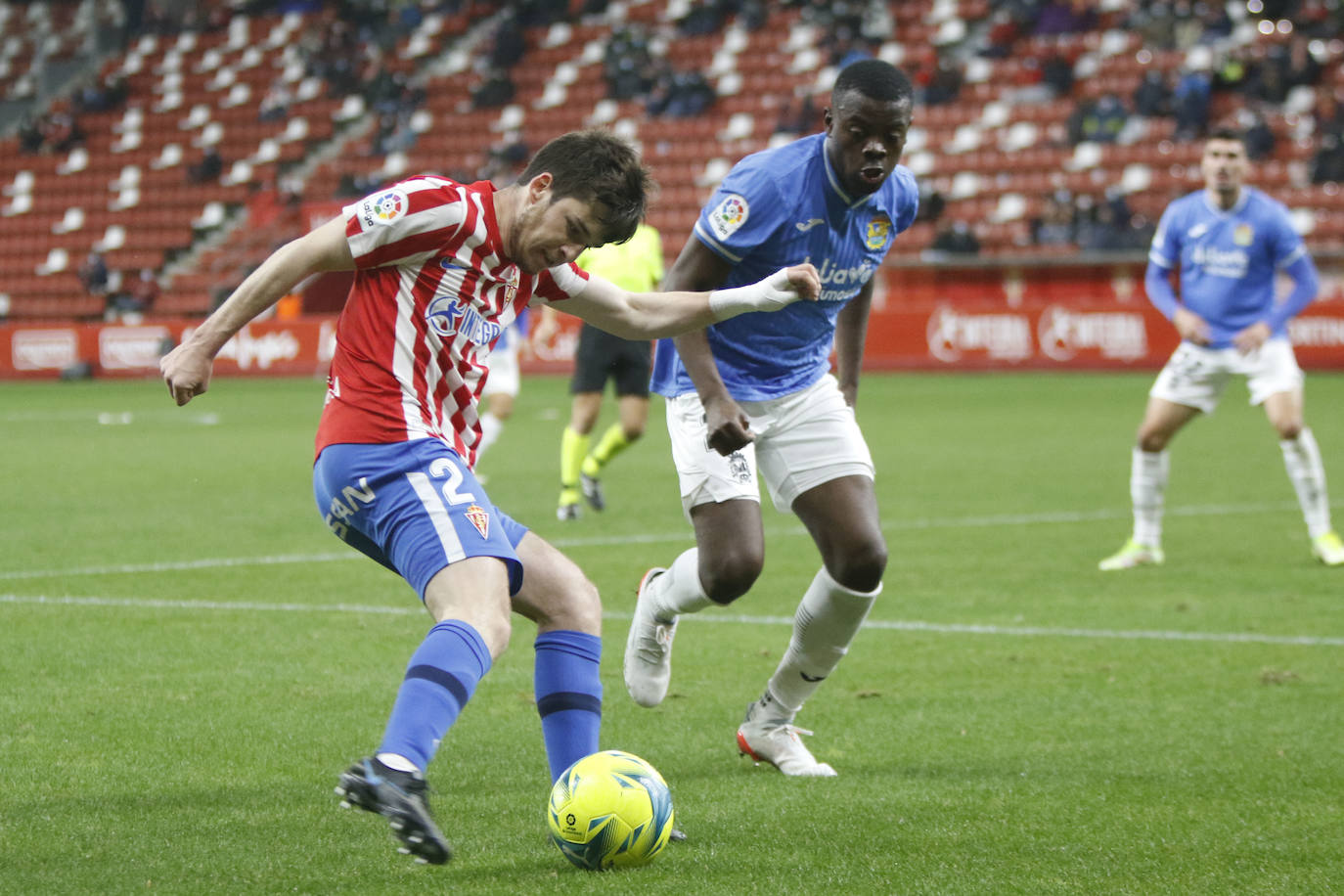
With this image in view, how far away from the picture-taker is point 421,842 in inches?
126

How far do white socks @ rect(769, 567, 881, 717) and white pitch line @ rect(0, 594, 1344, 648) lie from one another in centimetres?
195

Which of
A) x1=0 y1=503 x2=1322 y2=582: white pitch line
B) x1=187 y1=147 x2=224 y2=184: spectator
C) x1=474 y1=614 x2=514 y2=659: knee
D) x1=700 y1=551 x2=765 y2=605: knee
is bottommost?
x1=0 y1=503 x2=1322 y2=582: white pitch line

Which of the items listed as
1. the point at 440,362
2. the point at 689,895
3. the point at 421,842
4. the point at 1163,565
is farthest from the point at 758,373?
the point at 1163,565

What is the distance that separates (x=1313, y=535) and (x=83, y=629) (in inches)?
255

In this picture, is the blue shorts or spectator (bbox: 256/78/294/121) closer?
the blue shorts

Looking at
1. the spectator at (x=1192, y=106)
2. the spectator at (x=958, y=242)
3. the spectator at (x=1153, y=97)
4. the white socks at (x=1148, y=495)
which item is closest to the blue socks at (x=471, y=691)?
the white socks at (x=1148, y=495)

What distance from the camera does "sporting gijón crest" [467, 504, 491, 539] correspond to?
3.75 m

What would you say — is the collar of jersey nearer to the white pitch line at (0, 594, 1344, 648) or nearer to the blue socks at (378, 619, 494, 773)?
the white pitch line at (0, 594, 1344, 648)

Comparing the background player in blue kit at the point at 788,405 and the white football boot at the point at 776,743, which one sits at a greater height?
the background player in blue kit at the point at 788,405

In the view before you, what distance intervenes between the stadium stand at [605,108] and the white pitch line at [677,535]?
15617 mm

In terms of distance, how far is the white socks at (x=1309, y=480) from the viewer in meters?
9.34

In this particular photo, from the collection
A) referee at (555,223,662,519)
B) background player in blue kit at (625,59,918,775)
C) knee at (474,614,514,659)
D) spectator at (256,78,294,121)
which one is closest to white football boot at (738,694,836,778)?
background player in blue kit at (625,59,918,775)

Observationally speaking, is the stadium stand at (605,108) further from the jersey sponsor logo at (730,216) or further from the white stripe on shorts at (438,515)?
the white stripe on shorts at (438,515)

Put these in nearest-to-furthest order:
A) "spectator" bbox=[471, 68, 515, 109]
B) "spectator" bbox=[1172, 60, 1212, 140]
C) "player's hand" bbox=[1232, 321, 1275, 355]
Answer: "player's hand" bbox=[1232, 321, 1275, 355]
"spectator" bbox=[1172, 60, 1212, 140]
"spectator" bbox=[471, 68, 515, 109]
